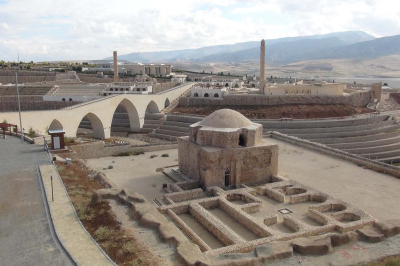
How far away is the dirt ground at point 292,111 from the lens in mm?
37719

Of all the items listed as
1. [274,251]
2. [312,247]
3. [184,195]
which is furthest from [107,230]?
[184,195]

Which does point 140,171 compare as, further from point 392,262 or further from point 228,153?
point 392,262

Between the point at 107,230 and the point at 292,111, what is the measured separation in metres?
33.1

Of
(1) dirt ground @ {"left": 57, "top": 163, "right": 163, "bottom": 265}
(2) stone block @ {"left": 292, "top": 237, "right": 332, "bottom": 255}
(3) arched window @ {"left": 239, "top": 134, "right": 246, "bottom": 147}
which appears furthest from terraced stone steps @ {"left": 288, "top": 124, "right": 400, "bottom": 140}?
(2) stone block @ {"left": 292, "top": 237, "right": 332, "bottom": 255}

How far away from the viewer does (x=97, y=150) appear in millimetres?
20766

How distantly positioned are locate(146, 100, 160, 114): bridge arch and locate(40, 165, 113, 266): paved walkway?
28519mm

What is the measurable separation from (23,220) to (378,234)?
373 inches

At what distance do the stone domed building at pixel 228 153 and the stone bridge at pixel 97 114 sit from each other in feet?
43.5

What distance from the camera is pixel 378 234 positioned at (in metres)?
8.97

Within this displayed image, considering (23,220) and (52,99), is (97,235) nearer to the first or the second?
(23,220)

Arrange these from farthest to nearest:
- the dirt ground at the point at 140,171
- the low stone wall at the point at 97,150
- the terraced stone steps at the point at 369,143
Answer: the terraced stone steps at the point at 369,143, the low stone wall at the point at 97,150, the dirt ground at the point at 140,171

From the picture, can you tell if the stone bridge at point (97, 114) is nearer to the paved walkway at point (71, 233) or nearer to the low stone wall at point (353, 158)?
the paved walkway at point (71, 233)

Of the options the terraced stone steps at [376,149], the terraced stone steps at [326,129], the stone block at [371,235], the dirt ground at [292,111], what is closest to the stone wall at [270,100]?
the dirt ground at [292,111]

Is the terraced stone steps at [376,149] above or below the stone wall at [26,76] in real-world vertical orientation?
below
